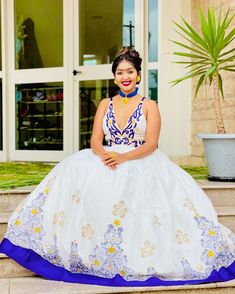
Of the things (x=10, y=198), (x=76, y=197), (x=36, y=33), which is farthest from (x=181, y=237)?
(x=36, y=33)

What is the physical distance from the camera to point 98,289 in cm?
233

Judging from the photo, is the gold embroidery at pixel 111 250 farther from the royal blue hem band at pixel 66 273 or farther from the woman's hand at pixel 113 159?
the woman's hand at pixel 113 159

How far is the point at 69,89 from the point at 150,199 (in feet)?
10.6

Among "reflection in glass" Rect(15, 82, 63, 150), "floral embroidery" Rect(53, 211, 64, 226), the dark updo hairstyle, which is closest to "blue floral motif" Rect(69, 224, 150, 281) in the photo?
"floral embroidery" Rect(53, 211, 64, 226)

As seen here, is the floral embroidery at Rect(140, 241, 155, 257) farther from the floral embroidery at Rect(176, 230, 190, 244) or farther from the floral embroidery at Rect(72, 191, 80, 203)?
the floral embroidery at Rect(72, 191, 80, 203)

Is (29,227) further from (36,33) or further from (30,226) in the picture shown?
(36,33)

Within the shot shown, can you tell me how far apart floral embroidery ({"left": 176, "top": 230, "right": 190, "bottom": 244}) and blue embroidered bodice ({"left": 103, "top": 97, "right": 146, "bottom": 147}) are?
23.0 inches

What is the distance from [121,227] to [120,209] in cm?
9

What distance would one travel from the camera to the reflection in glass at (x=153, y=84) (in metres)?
5.27

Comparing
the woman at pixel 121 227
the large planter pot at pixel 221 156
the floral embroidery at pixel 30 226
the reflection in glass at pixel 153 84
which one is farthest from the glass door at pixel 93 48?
the floral embroidery at pixel 30 226

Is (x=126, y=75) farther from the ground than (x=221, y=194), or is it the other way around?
(x=126, y=75)

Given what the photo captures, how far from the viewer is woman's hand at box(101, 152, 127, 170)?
2580mm

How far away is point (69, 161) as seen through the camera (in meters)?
2.66

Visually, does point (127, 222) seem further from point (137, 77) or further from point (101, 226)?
point (137, 77)
